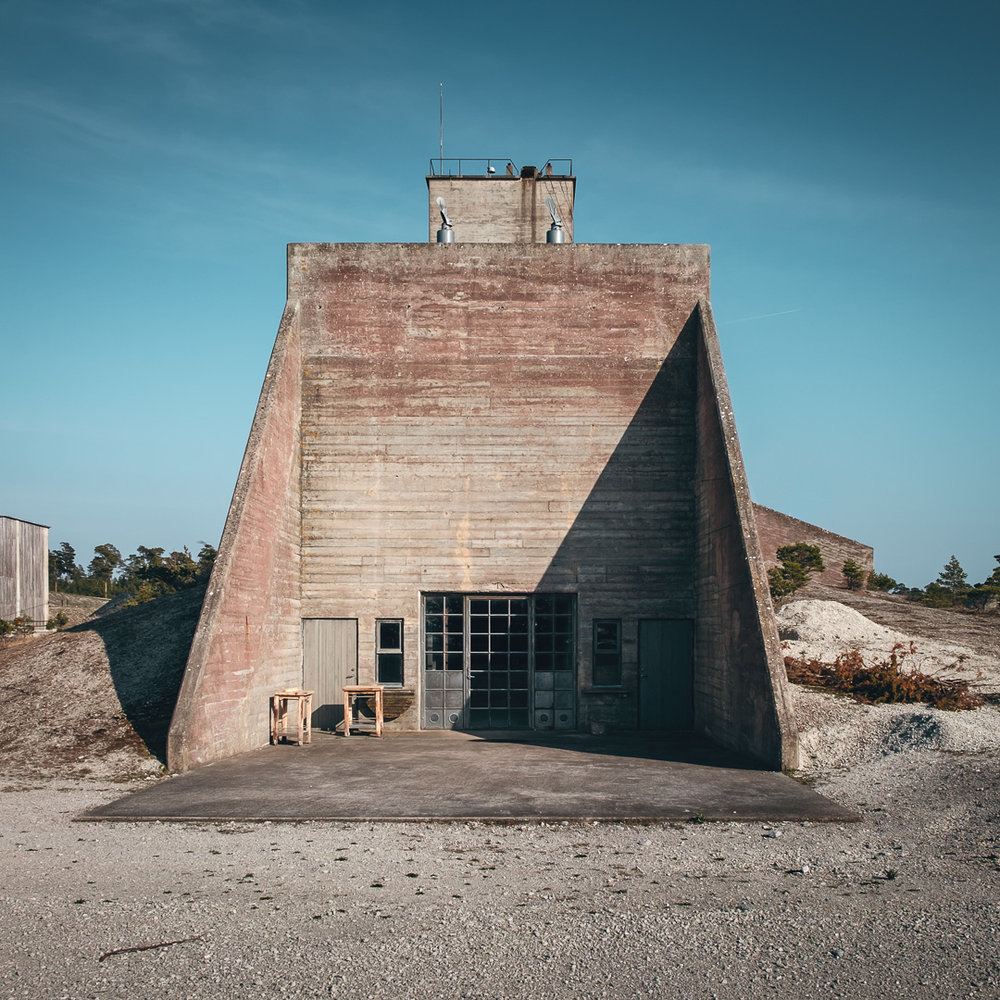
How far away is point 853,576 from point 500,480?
51.1 ft

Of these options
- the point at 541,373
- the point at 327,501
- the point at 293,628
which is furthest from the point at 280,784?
the point at 541,373

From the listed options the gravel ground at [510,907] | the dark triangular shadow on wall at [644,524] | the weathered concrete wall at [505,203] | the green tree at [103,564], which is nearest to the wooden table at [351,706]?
the dark triangular shadow on wall at [644,524]

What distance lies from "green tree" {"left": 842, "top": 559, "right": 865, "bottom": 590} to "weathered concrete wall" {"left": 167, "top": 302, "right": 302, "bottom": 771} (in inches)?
714

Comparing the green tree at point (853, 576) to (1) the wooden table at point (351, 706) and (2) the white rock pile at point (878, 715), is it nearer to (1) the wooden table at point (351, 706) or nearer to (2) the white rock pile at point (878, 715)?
(2) the white rock pile at point (878, 715)

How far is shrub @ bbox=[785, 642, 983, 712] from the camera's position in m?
13.0

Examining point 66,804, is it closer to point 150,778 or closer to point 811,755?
point 150,778

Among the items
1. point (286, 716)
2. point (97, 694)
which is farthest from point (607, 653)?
point (97, 694)

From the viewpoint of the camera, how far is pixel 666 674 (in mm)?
15195

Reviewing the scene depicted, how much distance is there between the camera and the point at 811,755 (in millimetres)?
11422

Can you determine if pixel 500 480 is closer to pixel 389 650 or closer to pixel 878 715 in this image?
pixel 389 650

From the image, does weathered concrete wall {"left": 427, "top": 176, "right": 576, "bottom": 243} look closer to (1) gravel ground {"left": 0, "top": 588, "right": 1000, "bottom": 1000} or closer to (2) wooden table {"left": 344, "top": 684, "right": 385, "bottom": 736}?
(2) wooden table {"left": 344, "top": 684, "right": 385, "bottom": 736}

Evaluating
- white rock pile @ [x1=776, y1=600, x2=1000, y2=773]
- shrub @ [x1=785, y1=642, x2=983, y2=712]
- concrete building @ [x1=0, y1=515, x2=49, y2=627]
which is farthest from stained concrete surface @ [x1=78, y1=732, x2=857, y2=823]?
concrete building @ [x1=0, y1=515, x2=49, y2=627]

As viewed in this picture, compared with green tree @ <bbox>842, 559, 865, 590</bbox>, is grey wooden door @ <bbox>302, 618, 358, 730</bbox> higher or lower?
lower

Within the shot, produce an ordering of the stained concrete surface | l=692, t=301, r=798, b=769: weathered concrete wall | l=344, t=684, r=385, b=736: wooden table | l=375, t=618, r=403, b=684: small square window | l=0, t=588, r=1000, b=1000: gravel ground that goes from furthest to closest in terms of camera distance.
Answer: l=375, t=618, r=403, b=684: small square window → l=344, t=684, r=385, b=736: wooden table → l=692, t=301, r=798, b=769: weathered concrete wall → the stained concrete surface → l=0, t=588, r=1000, b=1000: gravel ground
